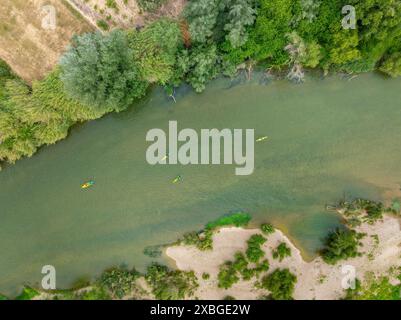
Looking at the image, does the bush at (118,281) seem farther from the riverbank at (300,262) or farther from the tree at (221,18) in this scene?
the tree at (221,18)

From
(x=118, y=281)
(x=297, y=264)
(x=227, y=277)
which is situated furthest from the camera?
(x=297, y=264)

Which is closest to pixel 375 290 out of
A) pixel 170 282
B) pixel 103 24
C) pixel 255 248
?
pixel 255 248

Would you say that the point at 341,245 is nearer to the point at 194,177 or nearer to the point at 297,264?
the point at 297,264

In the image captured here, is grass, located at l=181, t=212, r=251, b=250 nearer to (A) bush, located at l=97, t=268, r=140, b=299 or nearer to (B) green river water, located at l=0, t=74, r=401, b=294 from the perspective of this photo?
(B) green river water, located at l=0, t=74, r=401, b=294

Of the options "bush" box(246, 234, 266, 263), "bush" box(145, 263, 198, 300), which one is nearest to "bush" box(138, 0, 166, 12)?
"bush" box(246, 234, 266, 263)
